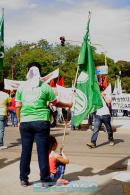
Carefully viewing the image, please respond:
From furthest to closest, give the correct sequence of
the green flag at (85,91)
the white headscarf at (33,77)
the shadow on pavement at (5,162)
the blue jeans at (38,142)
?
the shadow on pavement at (5,162)
the green flag at (85,91)
the white headscarf at (33,77)
the blue jeans at (38,142)

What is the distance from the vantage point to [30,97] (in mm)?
7379

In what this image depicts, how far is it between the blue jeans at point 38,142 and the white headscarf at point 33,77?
Result: 0.58m

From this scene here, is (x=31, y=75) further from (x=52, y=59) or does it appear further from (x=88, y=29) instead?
(x=52, y=59)

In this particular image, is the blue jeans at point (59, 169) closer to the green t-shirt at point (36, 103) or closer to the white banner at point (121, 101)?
the green t-shirt at point (36, 103)

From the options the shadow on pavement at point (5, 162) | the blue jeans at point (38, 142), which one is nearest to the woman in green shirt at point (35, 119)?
the blue jeans at point (38, 142)

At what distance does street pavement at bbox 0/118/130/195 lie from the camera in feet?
23.8

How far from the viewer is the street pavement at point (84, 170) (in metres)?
7.24

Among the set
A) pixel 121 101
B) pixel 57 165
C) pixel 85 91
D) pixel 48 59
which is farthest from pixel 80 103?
pixel 48 59

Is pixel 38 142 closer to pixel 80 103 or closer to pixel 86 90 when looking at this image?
pixel 80 103

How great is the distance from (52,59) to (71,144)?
199 ft

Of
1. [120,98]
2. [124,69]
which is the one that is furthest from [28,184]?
[124,69]

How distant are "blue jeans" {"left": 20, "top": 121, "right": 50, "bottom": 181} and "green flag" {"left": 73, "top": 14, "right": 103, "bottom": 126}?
1.38m

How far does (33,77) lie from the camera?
750 centimetres

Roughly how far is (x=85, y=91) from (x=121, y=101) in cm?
1651
